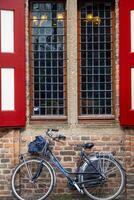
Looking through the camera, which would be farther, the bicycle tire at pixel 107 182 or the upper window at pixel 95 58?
the upper window at pixel 95 58

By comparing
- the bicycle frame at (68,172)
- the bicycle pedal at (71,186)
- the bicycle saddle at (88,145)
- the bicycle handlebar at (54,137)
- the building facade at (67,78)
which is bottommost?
the bicycle pedal at (71,186)

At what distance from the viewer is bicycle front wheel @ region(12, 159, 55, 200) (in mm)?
9680

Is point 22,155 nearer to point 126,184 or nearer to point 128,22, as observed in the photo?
point 126,184

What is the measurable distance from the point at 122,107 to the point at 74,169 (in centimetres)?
129

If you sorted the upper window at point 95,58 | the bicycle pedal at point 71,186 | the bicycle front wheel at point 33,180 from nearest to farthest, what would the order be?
the bicycle front wheel at point 33,180, the bicycle pedal at point 71,186, the upper window at point 95,58

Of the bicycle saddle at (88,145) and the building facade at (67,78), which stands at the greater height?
the building facade at (67,78)

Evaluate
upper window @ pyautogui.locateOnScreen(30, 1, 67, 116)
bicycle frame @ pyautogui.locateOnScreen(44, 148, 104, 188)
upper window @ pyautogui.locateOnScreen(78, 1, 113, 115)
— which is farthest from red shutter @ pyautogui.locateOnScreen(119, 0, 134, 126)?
upper window @ pyautogui.locateOnScreen(30, 1, 67, 116)

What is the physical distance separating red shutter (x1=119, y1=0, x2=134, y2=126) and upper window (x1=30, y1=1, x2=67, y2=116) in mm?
985

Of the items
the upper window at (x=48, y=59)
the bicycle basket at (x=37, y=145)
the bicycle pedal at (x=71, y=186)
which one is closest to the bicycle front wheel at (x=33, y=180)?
the bicycle basket at (x=37, y=145)

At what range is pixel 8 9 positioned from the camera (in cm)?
983

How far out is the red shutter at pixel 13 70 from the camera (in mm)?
9805

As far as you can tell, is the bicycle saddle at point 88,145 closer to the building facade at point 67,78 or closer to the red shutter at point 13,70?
the building facade at point 67,78

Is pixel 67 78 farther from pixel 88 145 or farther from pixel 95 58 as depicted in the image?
pixel 88 145

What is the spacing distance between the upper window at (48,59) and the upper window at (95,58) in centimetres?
32
